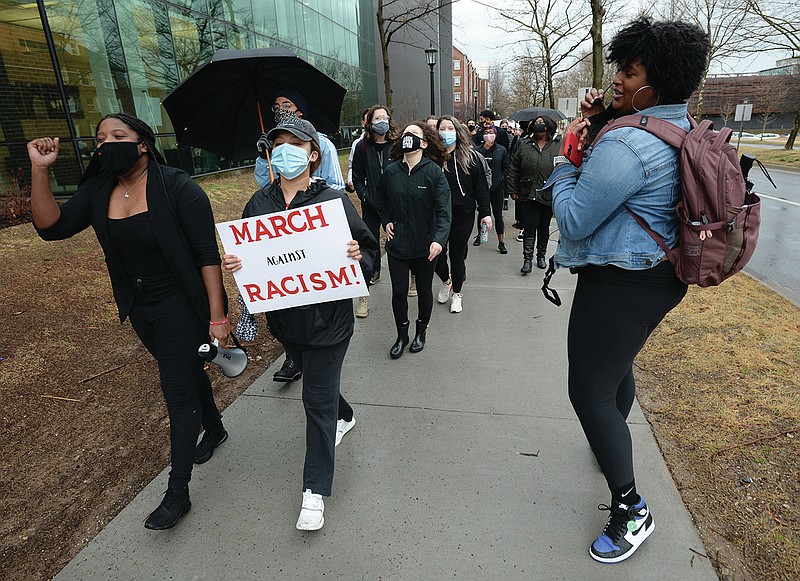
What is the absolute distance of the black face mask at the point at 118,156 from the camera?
2.31m

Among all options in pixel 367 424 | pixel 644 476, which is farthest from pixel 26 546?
pixel 644 476

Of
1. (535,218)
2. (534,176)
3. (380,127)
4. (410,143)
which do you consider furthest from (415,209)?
(534,176)

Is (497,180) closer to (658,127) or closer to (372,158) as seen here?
(372,158)

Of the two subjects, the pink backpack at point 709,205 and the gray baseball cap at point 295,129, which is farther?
the gray baseball cap at point 295,129

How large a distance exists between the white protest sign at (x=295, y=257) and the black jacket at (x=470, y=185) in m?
3.22

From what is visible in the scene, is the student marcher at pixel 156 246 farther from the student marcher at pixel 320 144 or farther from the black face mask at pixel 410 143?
the black face mask at pixel 410 143

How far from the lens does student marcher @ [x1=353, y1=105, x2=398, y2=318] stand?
5258mm

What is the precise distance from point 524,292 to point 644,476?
11.4ft

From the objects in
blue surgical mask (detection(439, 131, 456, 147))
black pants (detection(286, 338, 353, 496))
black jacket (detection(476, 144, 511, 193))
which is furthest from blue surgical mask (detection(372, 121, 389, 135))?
black jacket (detection(476, 144, 511, 193))

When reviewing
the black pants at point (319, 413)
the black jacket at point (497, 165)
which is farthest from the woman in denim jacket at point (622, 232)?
the black jacket at point (497, 165)

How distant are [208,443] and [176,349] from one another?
93 cm

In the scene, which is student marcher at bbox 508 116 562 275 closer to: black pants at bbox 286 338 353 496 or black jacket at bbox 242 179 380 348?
black jacket at bbox 242 179 380 348

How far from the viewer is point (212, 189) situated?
13.2 meters

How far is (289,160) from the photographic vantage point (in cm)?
249
